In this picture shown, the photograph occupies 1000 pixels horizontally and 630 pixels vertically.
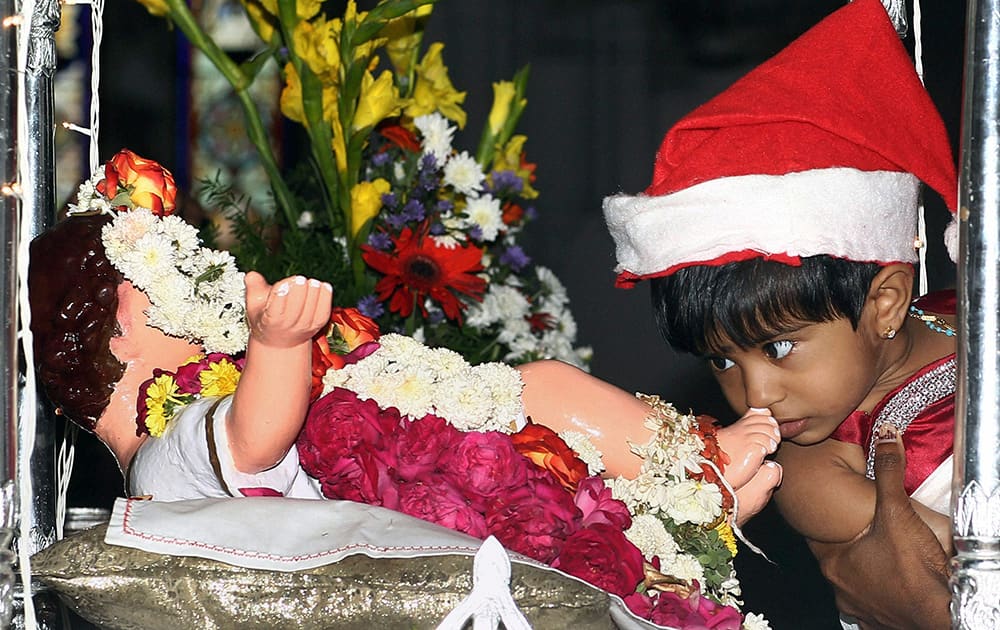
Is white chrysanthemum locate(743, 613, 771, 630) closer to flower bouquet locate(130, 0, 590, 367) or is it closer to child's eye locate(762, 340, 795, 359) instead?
child's eye locate(762, 340, 795, 359)

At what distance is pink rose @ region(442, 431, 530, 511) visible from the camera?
3.83 ft

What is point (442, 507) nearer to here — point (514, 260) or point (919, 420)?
point (919, 420)

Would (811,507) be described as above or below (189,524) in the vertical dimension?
below

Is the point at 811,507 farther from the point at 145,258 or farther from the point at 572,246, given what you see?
the point at 572,246

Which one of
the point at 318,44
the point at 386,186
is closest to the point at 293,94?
the point at 318,44

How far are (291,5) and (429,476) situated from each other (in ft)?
3.42

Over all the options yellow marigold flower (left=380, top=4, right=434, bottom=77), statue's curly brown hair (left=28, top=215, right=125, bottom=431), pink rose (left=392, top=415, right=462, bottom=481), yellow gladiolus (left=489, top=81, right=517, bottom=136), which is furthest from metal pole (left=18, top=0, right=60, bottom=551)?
yellow gladiolus (left=489, top=81, right=517, bottom=136)

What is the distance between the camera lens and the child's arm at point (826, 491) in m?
1.48

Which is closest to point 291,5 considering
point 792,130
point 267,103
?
point 792,130

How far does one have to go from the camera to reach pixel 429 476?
1.19m

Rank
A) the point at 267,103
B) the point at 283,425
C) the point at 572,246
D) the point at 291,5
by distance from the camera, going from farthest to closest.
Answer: the point at 267,103 → the point at 572,246 → the point at 291,5 → the point at 283,425

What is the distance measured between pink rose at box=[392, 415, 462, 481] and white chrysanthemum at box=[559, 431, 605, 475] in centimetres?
13

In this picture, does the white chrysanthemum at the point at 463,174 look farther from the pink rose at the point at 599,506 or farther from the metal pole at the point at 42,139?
the pink rose at the point at 599,506

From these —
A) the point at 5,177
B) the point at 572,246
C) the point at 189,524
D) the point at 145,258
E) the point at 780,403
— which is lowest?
the point at 572,246
